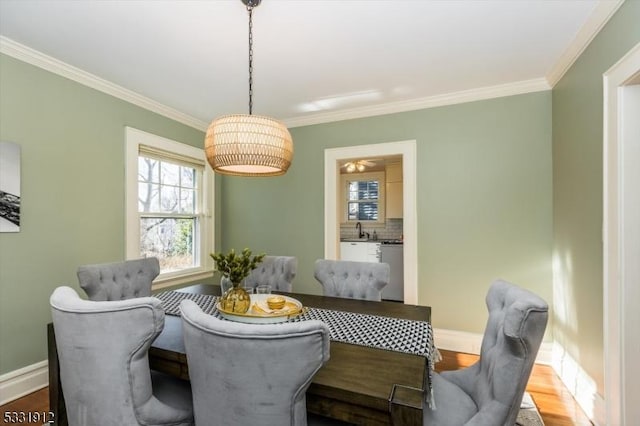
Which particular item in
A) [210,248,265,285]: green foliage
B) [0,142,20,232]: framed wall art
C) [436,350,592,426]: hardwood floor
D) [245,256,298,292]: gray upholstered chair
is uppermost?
[0,142,20,232]: framed wall art

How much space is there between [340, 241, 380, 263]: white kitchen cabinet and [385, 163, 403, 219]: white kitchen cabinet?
76 cm

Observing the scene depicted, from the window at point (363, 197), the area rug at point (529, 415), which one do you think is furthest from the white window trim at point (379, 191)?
the area rug at point (529, 415)

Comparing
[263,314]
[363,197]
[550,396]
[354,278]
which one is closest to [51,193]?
[263,314]

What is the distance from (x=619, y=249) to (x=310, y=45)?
7.58 feet

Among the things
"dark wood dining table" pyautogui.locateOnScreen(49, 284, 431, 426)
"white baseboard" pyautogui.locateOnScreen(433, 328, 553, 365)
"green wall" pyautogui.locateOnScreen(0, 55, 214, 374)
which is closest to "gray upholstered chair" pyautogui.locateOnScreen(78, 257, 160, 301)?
"dark wood dining table" pyautogui.locateOnScreen(49, 284, 431, 426)

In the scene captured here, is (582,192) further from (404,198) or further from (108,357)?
(108,357)

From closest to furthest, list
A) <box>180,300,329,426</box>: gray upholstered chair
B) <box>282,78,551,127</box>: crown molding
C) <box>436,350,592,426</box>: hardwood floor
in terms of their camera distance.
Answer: <box>180,300,329,426</box>: gray upholstered chair → <box>436,350,592,426</box>: hardwood floor → <box>282,78,551,127</box>: crown molding

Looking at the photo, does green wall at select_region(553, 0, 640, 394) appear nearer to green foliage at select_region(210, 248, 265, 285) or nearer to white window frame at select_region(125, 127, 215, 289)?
green foliage at select_region(210, 248, 265, 285)

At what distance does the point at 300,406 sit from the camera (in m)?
0.93

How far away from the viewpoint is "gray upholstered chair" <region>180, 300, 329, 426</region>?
869mm

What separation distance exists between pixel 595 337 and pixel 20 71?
4.43m

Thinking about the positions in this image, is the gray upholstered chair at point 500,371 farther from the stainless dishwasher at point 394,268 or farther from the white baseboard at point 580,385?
the stainless dishwasher at point 394,268

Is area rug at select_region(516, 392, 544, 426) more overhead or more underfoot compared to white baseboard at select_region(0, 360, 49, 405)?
more underfoot

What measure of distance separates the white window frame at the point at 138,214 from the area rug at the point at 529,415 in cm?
330
